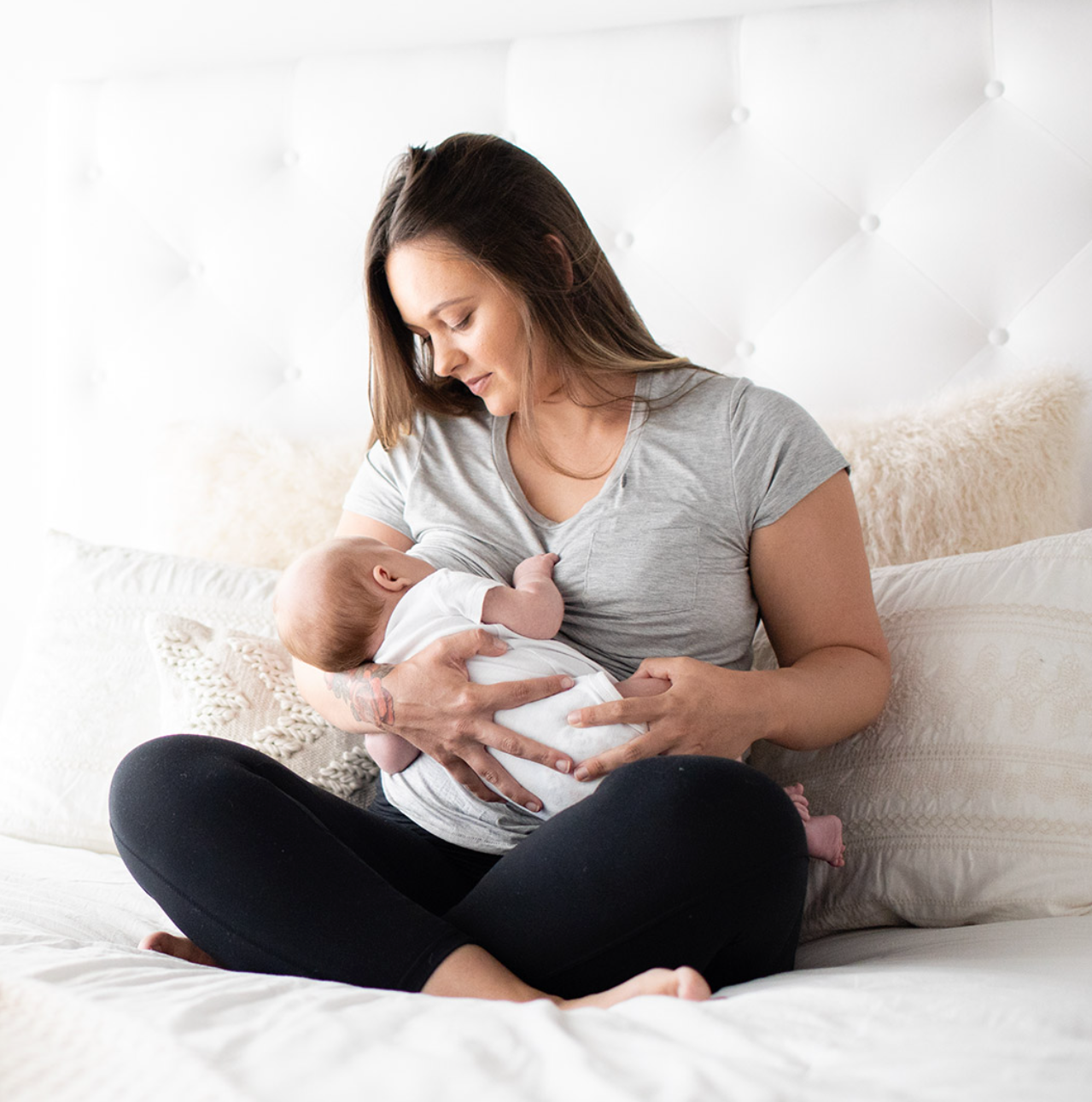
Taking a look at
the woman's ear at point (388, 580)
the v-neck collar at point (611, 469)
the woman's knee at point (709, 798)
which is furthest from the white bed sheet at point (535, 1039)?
the v-neck collar at point (611, 469)

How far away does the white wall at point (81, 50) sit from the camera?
202 centimetres

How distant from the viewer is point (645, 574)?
1.28 meters

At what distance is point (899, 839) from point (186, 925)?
2.43 feet

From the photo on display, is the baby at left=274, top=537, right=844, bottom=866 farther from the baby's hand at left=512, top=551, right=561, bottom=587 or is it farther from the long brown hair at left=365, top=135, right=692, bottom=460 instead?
the long brown hair at left=365, top=135, right=692, bottom=460

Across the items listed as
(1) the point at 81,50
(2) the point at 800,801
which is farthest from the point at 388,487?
(1) the point at 81,50

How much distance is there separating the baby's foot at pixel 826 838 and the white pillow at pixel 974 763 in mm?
69

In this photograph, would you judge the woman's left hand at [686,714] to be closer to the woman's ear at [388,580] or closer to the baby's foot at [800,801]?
the baby's foot at [800,801]

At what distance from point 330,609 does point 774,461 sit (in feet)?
1.77

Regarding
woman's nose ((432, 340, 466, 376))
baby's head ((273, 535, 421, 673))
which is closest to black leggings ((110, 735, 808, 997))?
baby's head ((273, 535, 421, 673))

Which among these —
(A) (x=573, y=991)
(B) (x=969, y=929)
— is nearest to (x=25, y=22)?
(A) (x=573, y=991)

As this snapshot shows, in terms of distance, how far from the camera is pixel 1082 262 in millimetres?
1697

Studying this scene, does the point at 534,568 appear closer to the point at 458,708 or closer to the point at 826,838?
the point at 458,708

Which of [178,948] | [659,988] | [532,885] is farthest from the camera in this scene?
[178,948]

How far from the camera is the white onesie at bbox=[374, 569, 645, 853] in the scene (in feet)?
3.59
